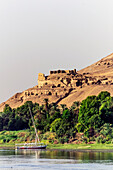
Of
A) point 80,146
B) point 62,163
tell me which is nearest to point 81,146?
point 80,146

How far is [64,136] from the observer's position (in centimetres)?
13162

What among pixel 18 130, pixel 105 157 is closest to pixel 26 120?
pixel 18 130

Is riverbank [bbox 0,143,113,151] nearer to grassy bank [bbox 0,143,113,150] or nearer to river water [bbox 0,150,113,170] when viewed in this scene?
grassy bank [bbox 0,143,113,150]

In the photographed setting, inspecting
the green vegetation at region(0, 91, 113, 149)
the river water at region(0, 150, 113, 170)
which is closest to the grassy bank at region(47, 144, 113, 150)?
the green vegetation at region(0, 91, 113, 149)

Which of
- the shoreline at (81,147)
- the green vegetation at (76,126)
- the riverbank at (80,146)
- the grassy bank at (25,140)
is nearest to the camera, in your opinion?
the shoreline at (81,147)

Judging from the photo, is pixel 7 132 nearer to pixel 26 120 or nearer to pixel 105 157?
pixel 26 120

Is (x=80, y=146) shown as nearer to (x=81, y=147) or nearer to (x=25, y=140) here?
(x=81, y=147)

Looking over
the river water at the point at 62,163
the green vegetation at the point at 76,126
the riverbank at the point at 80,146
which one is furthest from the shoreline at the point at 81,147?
the river water at the point at 62,163

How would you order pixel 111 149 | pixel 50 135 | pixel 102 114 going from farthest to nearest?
1. pixel 50 135
2. pixel 102 114
3. pixel 111 149

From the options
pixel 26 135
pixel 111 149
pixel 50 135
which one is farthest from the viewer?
pixel 26 135

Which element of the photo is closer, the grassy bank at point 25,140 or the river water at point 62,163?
the river water at point 62,163

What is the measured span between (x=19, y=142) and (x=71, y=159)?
56.5 meters

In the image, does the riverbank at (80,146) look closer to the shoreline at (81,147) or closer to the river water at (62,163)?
the shoreline at (81,147)

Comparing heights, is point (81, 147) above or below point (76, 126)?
below
